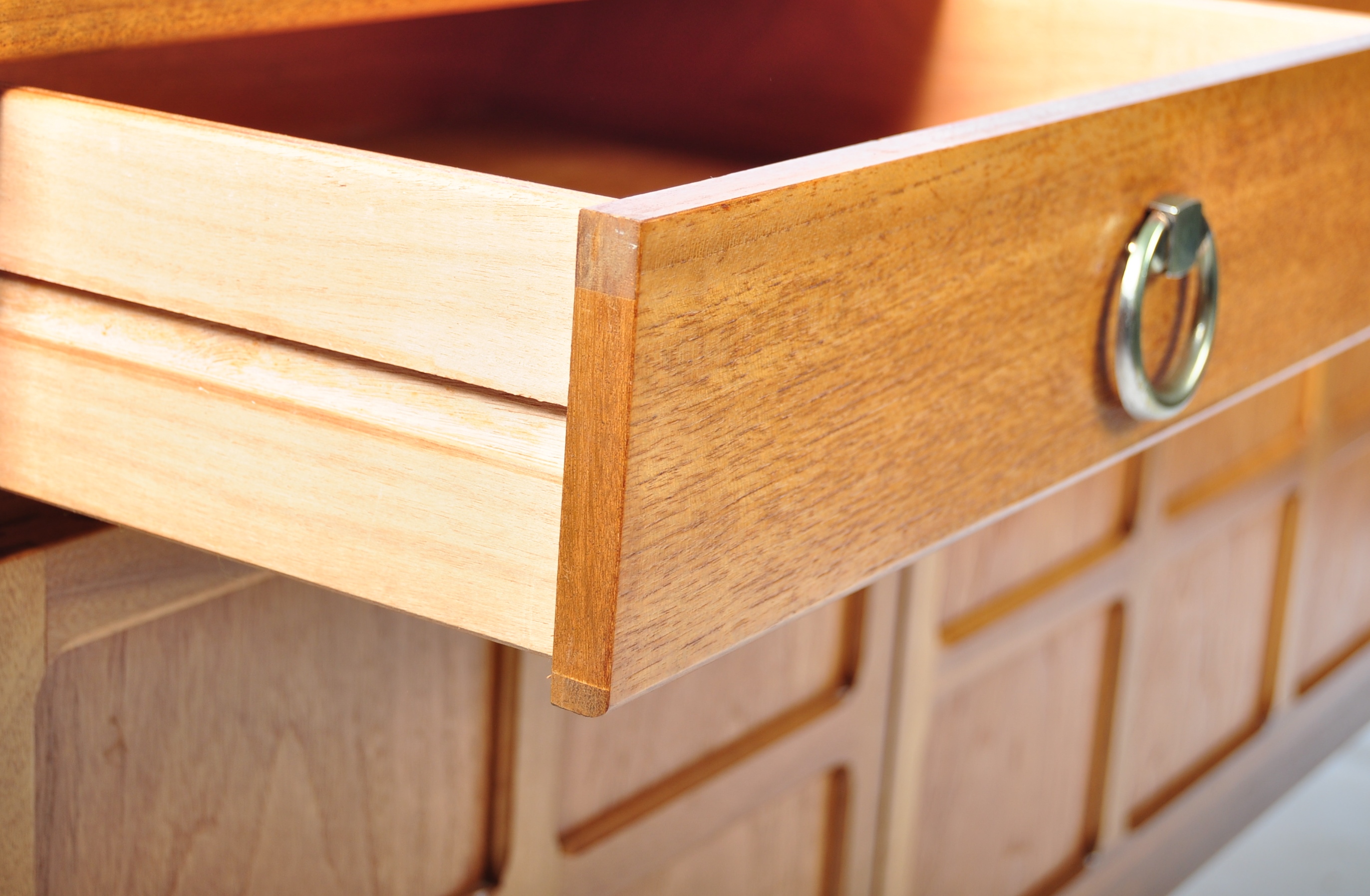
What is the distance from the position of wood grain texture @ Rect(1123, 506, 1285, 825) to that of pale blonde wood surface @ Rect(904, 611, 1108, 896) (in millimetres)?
89

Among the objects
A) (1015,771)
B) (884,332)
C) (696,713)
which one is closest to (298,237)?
(884,332)

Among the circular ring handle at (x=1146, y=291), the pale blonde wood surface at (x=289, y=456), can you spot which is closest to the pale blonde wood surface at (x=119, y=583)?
the pale blonde wood surface at (x=289, y=456)

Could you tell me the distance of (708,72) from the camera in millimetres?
876

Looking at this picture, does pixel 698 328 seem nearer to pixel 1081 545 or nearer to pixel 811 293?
pixel 811 293

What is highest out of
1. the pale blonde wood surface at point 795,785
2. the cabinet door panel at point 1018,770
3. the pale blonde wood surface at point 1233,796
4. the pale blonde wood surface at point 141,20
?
the pale blonde wood surface at point 141,20

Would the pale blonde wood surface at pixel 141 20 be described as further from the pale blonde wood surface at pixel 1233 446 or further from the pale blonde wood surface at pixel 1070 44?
the pale blonde wood surface at pixel 1233 446

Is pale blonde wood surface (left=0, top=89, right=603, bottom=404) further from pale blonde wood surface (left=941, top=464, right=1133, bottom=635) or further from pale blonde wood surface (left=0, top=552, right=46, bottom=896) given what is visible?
pale blonde wood surface (left=941, top=464, right=1133, bottom=635)

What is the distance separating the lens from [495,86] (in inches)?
34.4

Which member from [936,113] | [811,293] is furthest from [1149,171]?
[936,113]

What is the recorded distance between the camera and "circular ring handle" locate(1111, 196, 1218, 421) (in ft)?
1.76

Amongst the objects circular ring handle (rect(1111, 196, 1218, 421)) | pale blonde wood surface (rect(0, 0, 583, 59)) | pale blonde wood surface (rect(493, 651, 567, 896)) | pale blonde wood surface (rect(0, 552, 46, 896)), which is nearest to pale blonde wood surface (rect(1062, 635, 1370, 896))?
pale blonde wood surface (rect(493, 651, 567, 896))

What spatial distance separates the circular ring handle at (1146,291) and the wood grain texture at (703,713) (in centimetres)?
42

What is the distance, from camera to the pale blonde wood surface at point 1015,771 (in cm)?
126

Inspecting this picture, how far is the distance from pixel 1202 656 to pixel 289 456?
53.5 inches
